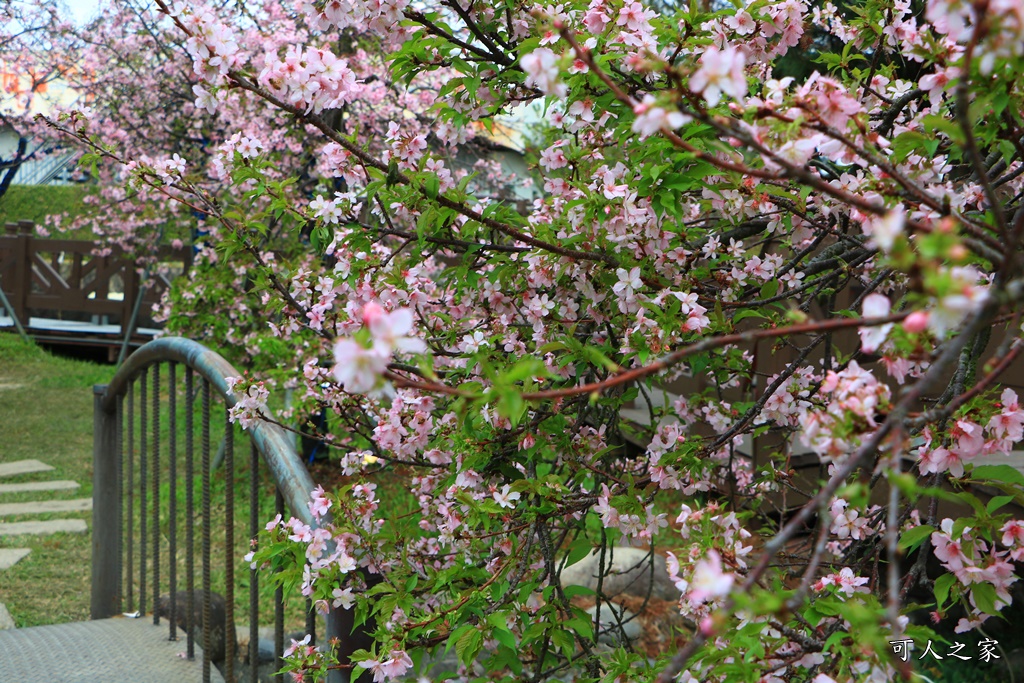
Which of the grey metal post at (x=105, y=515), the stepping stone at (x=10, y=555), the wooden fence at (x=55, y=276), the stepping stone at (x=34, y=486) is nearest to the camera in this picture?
the grey metal post at (x=105, y=515)

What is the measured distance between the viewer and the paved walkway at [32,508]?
5344 millimetres

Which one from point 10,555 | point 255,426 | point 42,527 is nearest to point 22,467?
point 42,527

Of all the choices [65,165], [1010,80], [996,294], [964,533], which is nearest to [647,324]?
[964,533]

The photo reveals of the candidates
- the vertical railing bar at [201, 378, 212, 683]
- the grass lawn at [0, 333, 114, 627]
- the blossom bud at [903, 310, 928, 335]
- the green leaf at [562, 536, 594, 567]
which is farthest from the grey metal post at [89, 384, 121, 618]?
the blossom bud at [903, 310, 928, 335]

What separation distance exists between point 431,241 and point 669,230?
0.51 m

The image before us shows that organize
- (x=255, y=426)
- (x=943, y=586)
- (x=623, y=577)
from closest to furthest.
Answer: (x=943, y=586) → (x=255, y=426) → (x=623, y=577)

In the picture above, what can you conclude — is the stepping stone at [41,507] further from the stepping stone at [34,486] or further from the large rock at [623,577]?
the large rock at [623,577]

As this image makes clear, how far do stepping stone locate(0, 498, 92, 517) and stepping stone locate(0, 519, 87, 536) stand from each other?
0.20 metres

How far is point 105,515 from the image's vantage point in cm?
368

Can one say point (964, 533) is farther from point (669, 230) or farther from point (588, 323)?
point (588, 323)

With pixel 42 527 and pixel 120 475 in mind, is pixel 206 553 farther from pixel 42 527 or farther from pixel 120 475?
pixel 42 527

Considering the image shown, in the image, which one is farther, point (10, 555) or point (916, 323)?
point (10, 555)

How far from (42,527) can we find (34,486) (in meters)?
1.02

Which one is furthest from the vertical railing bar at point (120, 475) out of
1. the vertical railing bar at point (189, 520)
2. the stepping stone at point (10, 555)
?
the stepping stone at point (10, 555)
